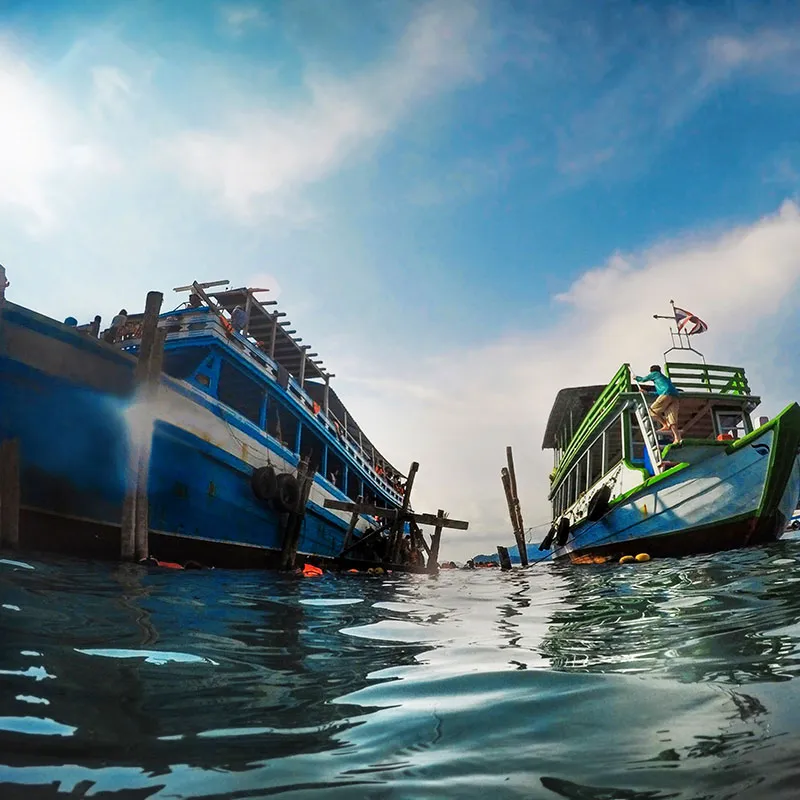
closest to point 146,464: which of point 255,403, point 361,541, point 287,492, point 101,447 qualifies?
point 101,447

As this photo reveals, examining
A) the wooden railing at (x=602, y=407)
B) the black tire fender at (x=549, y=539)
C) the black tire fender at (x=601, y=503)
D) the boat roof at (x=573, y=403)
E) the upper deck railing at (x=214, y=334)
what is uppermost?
the boat roof at (x=573, y=403)

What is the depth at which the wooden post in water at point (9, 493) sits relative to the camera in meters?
6.17

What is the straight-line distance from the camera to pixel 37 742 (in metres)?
1.42

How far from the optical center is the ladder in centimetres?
958

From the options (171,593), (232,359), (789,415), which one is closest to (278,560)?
(232,359)

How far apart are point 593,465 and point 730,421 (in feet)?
19.2


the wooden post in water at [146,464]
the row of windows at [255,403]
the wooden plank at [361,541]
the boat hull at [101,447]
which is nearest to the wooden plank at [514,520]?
the wooden plank at [361,541]

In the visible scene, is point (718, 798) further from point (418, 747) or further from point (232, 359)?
point (232, 359)

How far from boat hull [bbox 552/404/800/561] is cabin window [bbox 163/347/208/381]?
28.3 ft

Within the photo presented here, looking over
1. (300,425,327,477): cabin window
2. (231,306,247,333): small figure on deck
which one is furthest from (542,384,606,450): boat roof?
(231,306,247,333): small figure on deck

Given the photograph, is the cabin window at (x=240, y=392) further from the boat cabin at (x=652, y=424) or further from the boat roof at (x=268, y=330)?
the boat cabin at (x=652, y=424)

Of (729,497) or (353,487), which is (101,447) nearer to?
(729,497)

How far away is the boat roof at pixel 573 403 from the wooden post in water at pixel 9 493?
16.0 metres

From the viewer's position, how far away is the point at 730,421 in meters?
11.4
